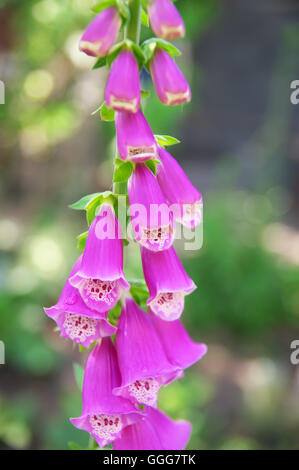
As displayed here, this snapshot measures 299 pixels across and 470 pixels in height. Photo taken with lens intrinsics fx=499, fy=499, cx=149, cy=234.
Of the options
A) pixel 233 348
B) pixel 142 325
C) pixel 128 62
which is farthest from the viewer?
pixel 233 348

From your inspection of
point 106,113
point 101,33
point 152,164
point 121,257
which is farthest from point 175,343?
point 101,33

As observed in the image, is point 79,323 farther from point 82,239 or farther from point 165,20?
point 165,20

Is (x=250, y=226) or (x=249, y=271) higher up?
(x=250, y=226)

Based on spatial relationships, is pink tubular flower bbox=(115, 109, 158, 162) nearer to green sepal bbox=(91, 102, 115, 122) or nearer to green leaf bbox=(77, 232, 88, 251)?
green sepal bbox=(91, 102, 115, 122)

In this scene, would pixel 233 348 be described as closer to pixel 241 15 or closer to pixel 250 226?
pixel 250 226

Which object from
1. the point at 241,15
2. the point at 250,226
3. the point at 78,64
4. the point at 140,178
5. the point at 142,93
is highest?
the point at 241,15

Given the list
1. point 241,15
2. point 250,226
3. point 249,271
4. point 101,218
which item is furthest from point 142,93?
point 241,15

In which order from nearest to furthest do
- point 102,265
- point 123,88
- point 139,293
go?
point 123,88
point 102,265
point 139,293
